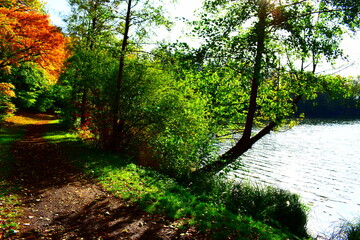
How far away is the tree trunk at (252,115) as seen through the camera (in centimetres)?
802

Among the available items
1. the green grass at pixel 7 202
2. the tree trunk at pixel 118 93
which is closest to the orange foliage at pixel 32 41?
the tree trunk at pixel 118 93

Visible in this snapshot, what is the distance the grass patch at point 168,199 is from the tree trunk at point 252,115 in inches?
85.0

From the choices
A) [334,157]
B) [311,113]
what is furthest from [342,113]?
[334,157]

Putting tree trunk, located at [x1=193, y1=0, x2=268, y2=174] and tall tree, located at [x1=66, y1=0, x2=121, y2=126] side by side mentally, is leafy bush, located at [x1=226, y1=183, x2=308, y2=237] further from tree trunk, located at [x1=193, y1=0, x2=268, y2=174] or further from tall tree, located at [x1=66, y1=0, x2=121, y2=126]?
tall tree, located at [x1=66, y1=0, x2=121, y2=126]

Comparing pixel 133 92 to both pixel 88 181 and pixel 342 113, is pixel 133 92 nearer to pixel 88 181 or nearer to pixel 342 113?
pixel 88 181

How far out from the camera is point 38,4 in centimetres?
1709

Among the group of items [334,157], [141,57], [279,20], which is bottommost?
[334,157]

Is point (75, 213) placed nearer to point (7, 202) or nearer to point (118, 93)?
point (7, 202)

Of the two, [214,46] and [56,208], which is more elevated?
[214,46]

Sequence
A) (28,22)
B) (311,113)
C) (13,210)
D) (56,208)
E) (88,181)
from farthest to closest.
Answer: (311,113)
(28,22)
(88,181)
(56,208)
(13,210)

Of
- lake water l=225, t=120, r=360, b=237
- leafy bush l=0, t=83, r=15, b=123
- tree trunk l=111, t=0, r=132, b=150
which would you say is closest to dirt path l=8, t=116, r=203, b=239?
tree trunk l=111, t=0, r=132, b=150

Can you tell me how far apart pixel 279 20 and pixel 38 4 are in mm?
16861

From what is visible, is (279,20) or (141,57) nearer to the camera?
(279,20)

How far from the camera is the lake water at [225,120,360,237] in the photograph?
43.4ft
